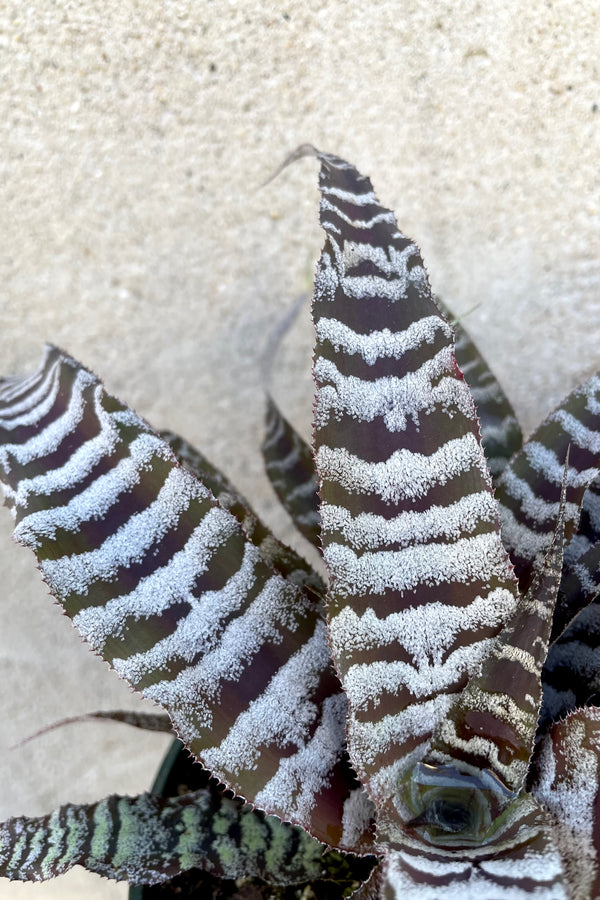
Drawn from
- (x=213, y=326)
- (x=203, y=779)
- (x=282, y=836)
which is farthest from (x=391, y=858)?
(x=213, y=326)

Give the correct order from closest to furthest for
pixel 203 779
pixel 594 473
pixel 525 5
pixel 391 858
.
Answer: pixel 391 858 < pixel 594 473 < pixel 203 779 < pixel 525 5

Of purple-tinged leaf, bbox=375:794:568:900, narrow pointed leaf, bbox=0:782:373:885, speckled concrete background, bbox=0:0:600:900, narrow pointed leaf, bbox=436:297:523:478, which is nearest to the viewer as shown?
purple-tinged leaf, bbox=375:794:568:900

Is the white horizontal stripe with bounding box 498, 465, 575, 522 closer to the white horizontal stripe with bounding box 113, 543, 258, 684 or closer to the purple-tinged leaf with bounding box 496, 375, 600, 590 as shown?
the purple-tinged leaf with bounding box 496, 375, 600, 590

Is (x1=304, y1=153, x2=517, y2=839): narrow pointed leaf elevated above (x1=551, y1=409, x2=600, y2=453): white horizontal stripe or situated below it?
below

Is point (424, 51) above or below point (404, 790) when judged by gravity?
above

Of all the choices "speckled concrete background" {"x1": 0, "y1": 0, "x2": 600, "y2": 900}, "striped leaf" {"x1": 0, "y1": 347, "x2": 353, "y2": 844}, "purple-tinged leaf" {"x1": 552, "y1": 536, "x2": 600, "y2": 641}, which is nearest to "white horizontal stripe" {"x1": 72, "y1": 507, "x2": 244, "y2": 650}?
"striped leaf" {"x1": 0, "y1": 347, "x2": 353, "y2": 844}

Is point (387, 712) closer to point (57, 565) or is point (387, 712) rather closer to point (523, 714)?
point (523, 714)
